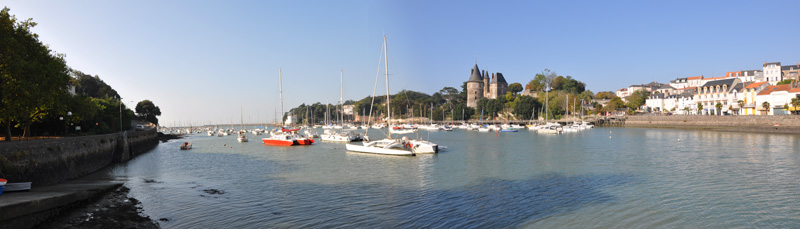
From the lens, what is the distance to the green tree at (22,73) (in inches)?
784

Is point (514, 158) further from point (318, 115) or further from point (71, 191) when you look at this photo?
point (318, 115)

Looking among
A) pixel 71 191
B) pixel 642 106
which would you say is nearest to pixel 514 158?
pixel 71 191

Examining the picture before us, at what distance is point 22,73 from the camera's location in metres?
20.3

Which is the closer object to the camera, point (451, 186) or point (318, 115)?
point (451, 186)

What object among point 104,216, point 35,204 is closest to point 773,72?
point 104,216

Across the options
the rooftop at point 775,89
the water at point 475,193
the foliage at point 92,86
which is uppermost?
the foliage at point 92,86

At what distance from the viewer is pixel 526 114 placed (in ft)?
381

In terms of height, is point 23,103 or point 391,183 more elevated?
point 23,103

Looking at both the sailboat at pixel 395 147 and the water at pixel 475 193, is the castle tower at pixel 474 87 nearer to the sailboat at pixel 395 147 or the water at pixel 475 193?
the sailboat at pixel 395 147

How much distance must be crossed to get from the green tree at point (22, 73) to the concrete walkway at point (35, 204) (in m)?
8.63

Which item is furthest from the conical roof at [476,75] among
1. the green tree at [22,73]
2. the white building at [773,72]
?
the green tree at [22,73]

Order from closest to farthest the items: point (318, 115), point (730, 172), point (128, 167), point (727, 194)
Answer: point (727, 194), point (730, 172), point (128, 167), point (318, 115)

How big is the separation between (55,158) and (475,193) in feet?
58.0

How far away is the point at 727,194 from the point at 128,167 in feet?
103
